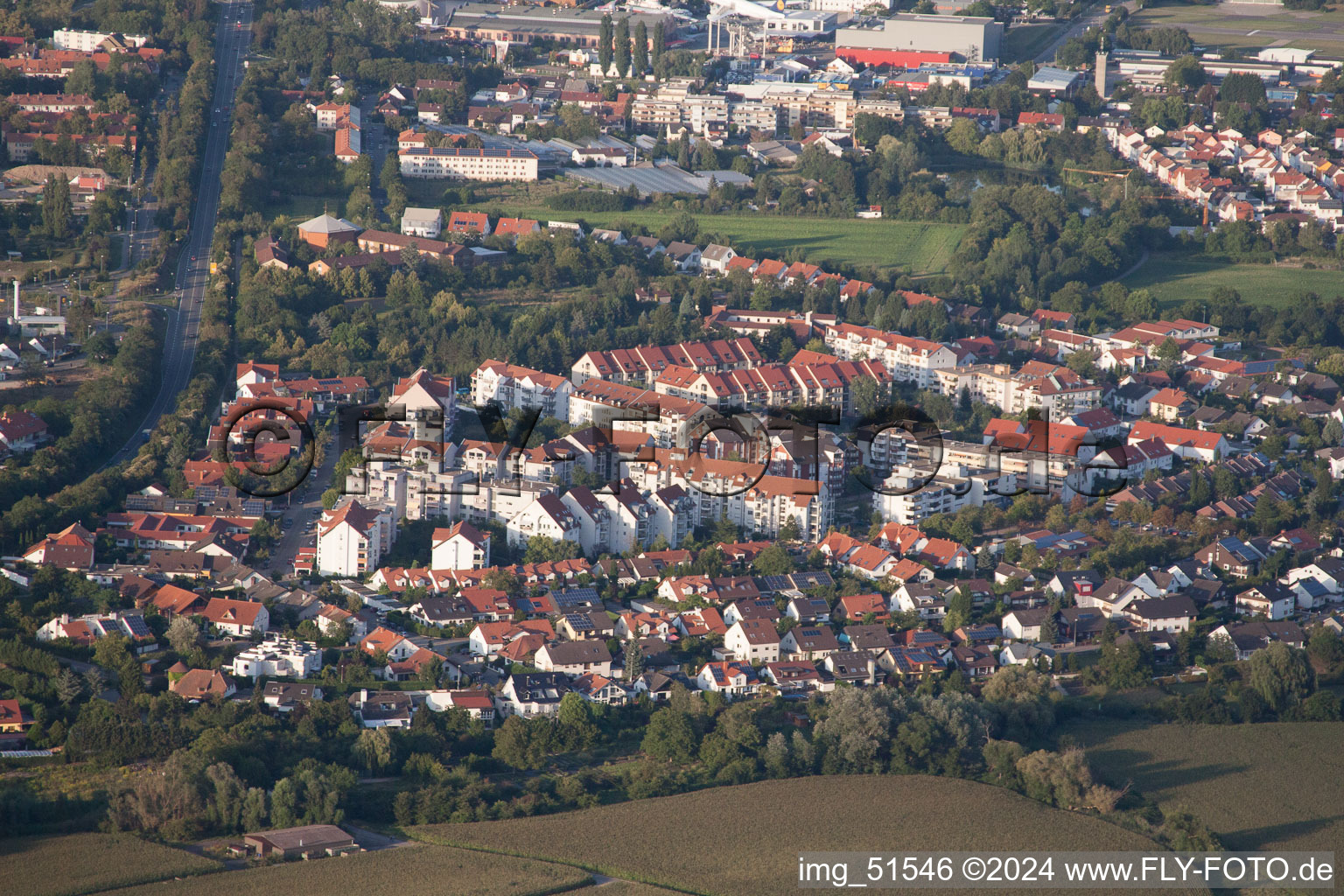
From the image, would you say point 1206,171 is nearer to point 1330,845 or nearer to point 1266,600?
point 1266,600

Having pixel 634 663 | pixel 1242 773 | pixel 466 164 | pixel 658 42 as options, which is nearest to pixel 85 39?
pixel 466 164

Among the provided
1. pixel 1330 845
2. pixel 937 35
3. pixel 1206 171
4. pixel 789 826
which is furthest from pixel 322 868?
pixel 937 35

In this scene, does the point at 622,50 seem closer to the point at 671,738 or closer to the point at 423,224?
the point at 423,224

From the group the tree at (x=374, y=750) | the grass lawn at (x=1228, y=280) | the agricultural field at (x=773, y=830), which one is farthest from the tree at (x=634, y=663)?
the grass lawn at (x=1228, y=280)

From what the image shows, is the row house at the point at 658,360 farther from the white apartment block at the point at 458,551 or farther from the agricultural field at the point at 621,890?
the agricultural field at the point at 621,890

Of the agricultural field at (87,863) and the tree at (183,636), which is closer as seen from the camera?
the agricultural field at (87,863)

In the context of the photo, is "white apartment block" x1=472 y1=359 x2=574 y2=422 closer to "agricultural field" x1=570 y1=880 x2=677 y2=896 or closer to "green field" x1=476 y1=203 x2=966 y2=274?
"green field" x1=476 y1=203 x2=966 y2=274

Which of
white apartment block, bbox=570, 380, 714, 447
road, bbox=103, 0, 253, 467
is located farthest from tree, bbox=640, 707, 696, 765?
road, bbox=103, 0, 253, 467
